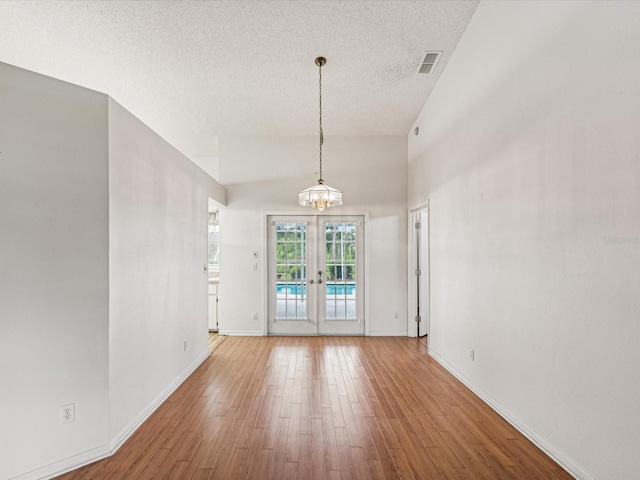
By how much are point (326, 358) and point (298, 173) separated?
3095 millimetres

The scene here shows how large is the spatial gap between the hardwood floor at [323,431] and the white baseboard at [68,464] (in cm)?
7

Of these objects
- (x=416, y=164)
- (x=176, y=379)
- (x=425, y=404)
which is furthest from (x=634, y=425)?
(x=416, y=164)

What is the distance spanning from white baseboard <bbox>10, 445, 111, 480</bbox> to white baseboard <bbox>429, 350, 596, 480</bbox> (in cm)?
308

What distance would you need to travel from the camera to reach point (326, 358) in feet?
14.4

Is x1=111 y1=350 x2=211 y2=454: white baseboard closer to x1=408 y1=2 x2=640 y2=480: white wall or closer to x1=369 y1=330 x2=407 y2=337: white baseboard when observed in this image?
x1=369 y1=330 x2=407 y2=337: white baseboard

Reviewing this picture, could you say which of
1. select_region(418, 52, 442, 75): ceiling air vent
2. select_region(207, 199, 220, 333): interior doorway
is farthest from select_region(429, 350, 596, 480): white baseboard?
select_region(207, 199, 220, 333): interior doorway

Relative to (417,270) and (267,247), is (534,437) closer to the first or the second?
(417,270)

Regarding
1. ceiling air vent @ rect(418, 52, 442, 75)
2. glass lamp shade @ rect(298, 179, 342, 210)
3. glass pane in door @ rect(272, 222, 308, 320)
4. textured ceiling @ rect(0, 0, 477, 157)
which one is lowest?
glass pane in door @ rect(272, 222, 308, 320)

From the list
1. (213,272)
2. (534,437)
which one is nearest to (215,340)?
(213,272)

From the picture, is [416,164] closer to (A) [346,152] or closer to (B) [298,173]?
(A) [346,152]

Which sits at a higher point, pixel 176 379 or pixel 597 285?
pixel 597 285

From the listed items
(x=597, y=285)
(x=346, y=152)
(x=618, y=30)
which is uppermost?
(x=346, y=152)

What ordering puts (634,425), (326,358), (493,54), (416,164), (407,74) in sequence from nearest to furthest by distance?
(634,425) < (493,54) < (407,74) < (326,358) < (416,164)

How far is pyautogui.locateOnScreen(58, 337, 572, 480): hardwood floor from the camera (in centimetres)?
213
